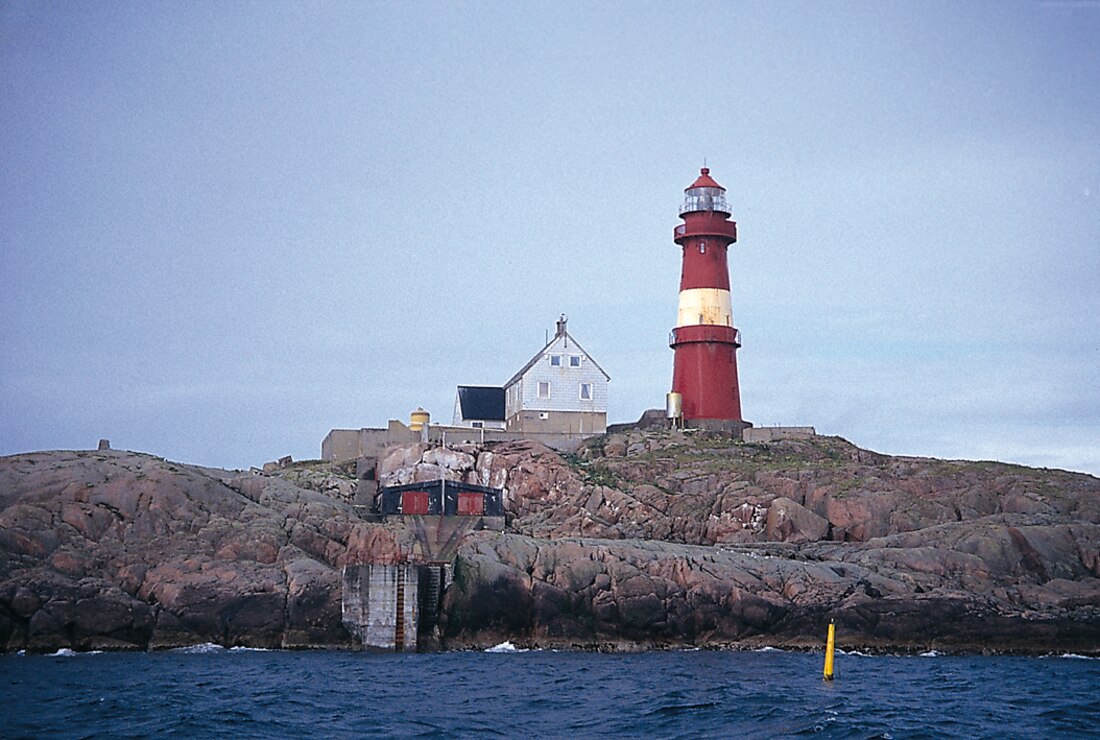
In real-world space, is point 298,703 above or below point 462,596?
below

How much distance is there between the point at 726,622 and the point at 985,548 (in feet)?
31.1

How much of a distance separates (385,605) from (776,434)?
26330mm

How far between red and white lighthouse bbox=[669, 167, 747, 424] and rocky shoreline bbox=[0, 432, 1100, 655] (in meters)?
13.2

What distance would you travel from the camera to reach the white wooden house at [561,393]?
2490 inches

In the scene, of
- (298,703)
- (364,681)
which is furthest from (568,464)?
(298,703)

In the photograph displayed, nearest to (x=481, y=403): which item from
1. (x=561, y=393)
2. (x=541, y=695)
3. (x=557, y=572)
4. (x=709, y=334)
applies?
(x=561, y=393)

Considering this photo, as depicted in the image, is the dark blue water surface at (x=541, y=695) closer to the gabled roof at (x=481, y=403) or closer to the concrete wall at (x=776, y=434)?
the concrete wall at (x=776, y=434)

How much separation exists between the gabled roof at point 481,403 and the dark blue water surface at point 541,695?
28.1 m

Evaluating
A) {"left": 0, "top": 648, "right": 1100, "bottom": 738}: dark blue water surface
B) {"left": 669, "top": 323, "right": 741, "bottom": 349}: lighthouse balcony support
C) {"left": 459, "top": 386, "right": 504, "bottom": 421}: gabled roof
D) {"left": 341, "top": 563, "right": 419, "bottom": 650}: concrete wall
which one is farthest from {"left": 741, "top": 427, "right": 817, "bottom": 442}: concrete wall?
{"left": 341, "top": 563, "right": 419, "bottom": 650}: concrete wall

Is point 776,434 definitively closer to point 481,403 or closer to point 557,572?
point 481,403

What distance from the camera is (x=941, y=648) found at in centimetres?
4022

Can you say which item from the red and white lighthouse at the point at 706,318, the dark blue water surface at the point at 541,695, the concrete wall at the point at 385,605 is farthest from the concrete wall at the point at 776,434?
the concrete wall at the point at 385,605

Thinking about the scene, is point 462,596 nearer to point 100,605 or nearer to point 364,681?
point 364,681

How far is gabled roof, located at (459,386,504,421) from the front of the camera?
66.4 metres
